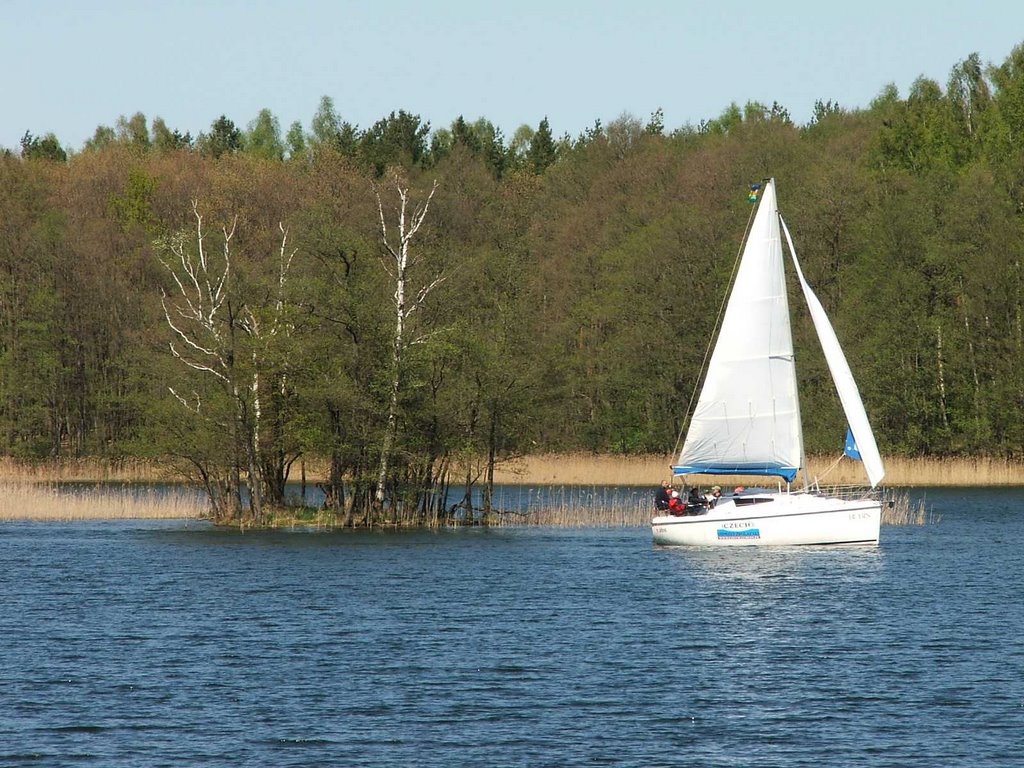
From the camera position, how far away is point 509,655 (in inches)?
1159

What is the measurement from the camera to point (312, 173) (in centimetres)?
10550

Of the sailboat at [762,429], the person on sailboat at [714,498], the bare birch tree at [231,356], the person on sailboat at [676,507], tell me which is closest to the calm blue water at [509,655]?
the sailboat at [762,429]

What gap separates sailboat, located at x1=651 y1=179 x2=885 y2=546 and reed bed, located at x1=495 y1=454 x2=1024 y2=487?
937 inches

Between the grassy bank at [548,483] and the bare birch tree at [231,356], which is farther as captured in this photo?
the grassy bank at [548,483]

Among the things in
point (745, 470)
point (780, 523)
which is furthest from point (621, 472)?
point (780, 523)

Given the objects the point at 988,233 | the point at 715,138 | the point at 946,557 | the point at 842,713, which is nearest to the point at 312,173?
the point at 715,138

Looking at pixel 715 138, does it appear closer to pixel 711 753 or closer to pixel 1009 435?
pixel 1009 435

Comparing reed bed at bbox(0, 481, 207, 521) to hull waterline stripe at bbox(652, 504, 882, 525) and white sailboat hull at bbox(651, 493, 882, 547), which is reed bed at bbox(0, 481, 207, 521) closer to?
hull waterline stripe at bbox(652, 504, 882, 525)

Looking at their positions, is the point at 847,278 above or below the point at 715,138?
below

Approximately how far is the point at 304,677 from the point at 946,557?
2380 centimetres

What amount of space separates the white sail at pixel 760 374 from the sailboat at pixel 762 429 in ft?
0.09

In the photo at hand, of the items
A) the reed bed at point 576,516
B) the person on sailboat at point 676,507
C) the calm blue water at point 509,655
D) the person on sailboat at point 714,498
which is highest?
the person on sailboat at point 714,498

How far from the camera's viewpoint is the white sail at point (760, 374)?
46.5m

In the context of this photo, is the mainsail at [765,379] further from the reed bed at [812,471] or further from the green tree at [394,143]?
the green tree at [394,143]
